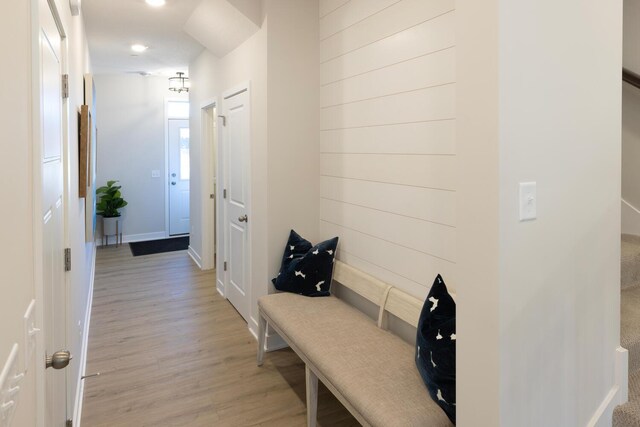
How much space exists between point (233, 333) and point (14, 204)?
2.93 meters

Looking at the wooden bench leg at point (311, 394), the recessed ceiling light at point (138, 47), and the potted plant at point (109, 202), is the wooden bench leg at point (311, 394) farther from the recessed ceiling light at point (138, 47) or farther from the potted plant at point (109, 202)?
the potted plant at point (109, 202)

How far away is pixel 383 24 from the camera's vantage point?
95.1 inches

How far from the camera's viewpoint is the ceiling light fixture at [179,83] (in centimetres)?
622

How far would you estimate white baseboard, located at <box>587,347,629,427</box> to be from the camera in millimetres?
1643

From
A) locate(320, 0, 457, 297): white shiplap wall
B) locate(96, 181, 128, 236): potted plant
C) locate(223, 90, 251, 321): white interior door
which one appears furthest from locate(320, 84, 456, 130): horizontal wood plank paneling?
locate(96, 181, 128, 236): potted plant

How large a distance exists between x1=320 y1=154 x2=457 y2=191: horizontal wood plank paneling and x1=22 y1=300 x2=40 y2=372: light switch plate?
1385 millimetres

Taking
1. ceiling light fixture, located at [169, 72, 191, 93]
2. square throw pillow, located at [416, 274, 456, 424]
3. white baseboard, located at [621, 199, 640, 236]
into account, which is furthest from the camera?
ceiling light fixture, located at [169, 72, 191, 93]

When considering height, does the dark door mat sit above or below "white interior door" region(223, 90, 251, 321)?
below

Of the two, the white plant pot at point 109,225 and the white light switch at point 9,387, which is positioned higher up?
the white light switch at point 9,387

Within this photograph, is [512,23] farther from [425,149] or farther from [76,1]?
[76,1]

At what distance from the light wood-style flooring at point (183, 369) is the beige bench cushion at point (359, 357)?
1.55 feet

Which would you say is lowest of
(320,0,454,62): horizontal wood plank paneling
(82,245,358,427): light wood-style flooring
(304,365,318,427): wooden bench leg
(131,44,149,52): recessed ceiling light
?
(82,245,358,427): light wood-style flooring

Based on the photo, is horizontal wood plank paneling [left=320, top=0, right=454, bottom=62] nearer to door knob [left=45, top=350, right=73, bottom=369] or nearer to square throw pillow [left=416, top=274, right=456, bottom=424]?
square throw pillow [left=416, top=274, right=456, bottom=424]

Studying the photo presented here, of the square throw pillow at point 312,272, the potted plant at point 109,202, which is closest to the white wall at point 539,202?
the square throw pillow at point 312,272
